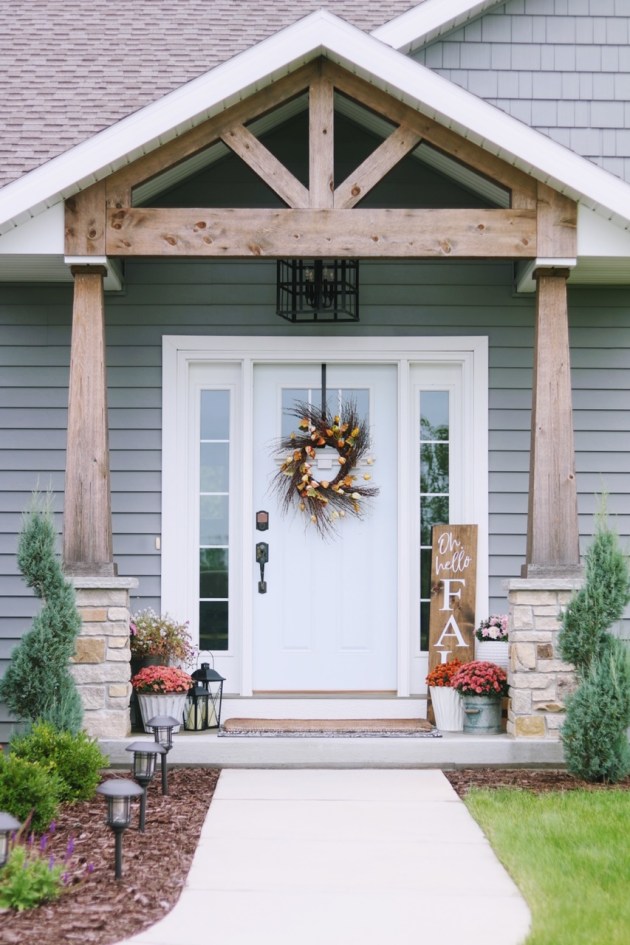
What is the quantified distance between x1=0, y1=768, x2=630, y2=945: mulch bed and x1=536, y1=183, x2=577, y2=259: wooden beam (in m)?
2.74

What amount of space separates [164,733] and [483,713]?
5.86 feet

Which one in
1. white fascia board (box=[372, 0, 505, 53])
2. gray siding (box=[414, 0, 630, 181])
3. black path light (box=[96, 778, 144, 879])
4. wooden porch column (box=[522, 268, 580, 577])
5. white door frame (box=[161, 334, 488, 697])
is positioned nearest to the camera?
black path light (box=[96, 778, 144, 879])

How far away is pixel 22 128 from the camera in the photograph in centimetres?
709

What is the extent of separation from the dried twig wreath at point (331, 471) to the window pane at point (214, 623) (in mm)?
743

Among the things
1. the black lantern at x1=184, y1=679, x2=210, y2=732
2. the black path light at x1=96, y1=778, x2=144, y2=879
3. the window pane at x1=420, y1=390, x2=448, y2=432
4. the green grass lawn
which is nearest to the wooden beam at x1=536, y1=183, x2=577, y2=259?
the window pane at x1=420, y1=390, x2=448, y2=432

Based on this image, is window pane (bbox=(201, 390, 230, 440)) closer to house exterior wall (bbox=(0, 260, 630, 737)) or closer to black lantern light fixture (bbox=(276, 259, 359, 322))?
house exterior wall (bbox=(0, 260, 630, 737))

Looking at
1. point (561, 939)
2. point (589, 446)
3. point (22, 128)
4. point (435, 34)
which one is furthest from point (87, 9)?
point (561, 939)

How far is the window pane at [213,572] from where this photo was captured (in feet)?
23.1

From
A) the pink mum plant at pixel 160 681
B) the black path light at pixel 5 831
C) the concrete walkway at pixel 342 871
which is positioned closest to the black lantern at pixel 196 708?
the pink mum plant at pixel 160 681

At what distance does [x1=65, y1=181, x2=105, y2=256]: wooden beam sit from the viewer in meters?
5.95

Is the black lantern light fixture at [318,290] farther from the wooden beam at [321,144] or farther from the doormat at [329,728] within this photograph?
the doormat at [329,728]

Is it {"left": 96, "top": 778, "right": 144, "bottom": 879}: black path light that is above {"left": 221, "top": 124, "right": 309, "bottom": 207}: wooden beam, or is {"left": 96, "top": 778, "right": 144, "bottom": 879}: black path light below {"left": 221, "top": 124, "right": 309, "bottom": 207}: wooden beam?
below

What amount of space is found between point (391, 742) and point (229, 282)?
2994 mm

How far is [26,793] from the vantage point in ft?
14.9
